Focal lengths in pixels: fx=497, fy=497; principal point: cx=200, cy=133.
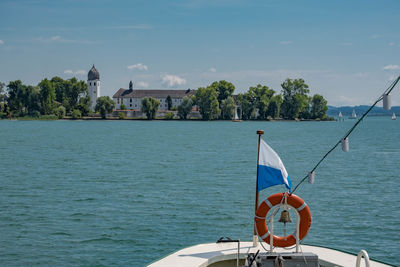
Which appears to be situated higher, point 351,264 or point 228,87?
point 228,87

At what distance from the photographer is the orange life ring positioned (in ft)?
35.8

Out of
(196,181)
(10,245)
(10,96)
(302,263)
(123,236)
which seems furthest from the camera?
(10,96)

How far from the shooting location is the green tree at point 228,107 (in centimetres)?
18512

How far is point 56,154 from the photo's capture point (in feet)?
205

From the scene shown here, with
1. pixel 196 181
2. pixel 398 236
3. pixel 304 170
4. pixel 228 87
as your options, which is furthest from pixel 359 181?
pixel 228 87

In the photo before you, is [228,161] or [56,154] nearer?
[228,161]

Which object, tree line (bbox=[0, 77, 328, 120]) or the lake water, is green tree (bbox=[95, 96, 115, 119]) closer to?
tree line (bbox=[0, 77, 328, 120])

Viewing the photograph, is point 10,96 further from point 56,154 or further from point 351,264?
point 351,264

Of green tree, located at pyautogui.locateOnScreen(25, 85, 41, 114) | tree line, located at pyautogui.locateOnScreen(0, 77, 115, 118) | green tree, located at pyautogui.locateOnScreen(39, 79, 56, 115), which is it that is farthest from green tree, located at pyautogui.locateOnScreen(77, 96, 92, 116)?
green tree, located at pyautogui.locateOnScreen(25, 85, 41, 114)

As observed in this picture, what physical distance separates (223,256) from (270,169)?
2.33 meters

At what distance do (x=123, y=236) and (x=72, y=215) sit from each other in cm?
519

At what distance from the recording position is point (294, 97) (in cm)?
19188

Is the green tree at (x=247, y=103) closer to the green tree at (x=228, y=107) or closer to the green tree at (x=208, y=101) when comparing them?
the green tree at (x=228, y=107)

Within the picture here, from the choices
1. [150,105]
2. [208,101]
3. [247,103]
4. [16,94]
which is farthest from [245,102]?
[16,94]
